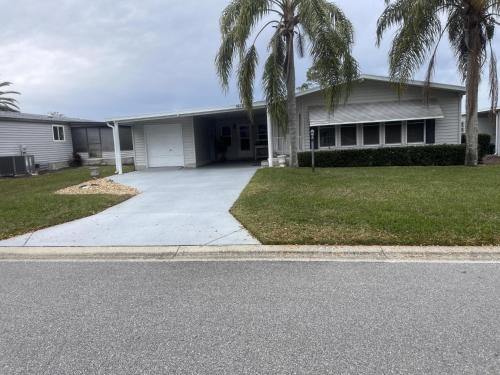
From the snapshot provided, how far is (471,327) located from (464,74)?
14.6m

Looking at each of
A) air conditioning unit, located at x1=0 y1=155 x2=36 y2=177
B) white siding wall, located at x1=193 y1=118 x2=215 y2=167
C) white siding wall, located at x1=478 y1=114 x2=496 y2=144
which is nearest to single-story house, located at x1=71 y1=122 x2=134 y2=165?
air conditioning unit, located at x1=0 y1=155 x2=36 y2=177

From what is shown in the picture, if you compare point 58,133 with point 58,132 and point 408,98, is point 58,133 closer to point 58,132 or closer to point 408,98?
point 58,132

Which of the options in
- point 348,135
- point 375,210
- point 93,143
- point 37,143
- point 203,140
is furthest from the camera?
point 93,143

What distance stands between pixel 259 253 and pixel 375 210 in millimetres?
2895

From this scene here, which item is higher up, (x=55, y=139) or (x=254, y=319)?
(x=55, y=139)

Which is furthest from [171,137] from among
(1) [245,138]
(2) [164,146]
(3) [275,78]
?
(3) [275,78]

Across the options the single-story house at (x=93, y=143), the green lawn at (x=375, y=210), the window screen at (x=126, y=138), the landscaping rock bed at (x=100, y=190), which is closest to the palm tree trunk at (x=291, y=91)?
the green lawn at (x=375, y=210)

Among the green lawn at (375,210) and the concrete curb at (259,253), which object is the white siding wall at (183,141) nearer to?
the green lawn at (375,210)

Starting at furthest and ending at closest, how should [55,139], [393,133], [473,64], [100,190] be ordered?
1. [55,139]
2. [393,133]
3. [473,64]
4. [100,190]

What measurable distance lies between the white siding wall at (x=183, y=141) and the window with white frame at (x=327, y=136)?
6.09 metres

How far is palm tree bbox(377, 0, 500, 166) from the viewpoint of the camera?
1283 centimetres

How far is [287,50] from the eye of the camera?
13812 mm

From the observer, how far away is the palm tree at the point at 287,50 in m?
12.3

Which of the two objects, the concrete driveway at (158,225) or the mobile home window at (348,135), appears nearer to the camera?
the concrete driveway at (158,225)
